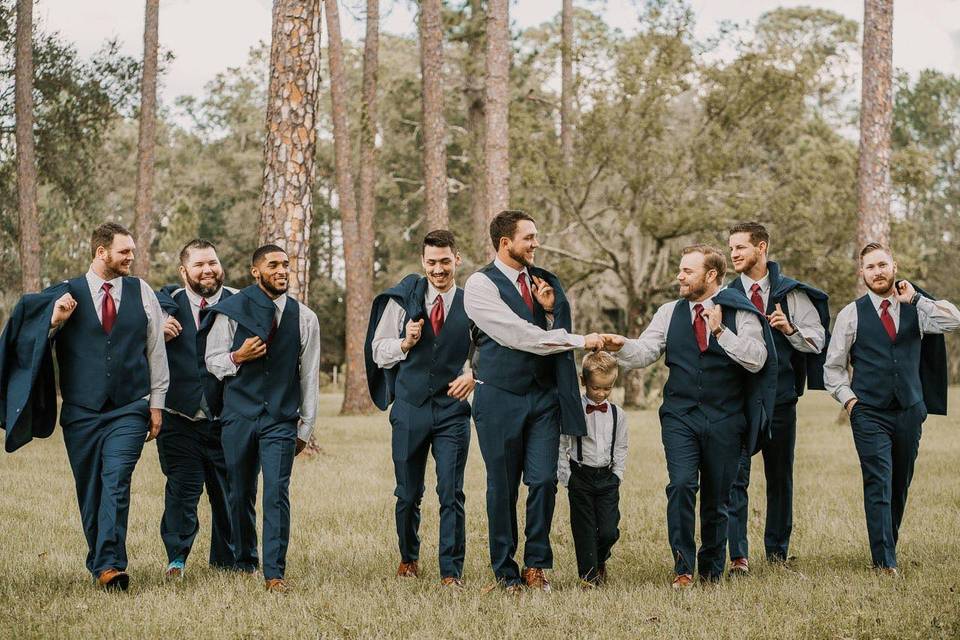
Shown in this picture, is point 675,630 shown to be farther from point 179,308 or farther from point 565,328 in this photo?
point 179,308

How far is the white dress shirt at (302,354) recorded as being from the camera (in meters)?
7.46

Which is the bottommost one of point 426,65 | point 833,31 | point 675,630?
point 675,630

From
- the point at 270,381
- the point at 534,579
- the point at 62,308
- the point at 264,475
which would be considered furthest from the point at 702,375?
the point at 62,308

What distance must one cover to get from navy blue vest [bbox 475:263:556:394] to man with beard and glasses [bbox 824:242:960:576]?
216cm

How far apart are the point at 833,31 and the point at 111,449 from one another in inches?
1616

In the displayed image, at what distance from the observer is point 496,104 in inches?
691

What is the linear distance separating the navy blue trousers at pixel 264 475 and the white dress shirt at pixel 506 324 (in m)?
1.49

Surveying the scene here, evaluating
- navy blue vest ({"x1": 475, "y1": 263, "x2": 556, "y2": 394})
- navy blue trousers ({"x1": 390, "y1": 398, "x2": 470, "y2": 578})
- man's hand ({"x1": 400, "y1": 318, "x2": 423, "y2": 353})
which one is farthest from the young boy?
man's hand ({"x1": 400, "y1": 318, "x2": 423, "y2": 353})

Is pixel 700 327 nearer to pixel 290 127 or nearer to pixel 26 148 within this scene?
pixel 290 127

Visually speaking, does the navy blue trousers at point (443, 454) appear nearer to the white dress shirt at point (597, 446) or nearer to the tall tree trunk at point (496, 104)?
the white dress shirt at point (597, 446)

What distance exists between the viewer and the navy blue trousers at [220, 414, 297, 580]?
7.29 meters

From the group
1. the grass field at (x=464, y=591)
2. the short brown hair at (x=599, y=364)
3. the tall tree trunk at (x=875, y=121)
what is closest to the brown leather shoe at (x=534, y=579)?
the grass field at (x=464, y=591)

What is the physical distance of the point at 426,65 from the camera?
73.2 feet

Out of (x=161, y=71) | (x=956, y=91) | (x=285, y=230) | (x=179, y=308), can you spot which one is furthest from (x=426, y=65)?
(x=956, y=91)
